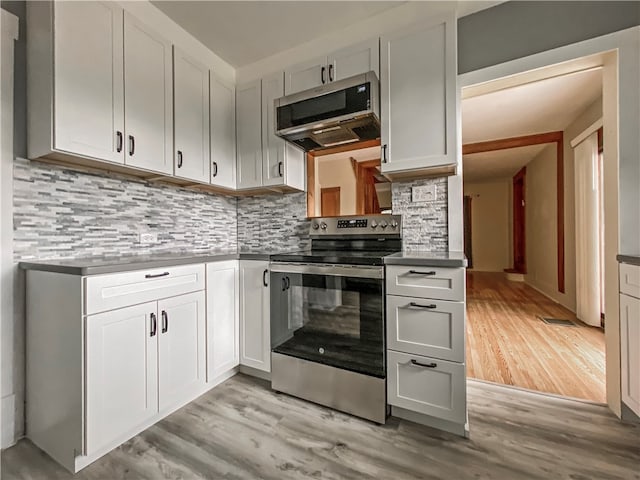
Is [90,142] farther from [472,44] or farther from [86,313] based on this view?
[472,44]

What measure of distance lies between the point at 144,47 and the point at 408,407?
2601 millimetres

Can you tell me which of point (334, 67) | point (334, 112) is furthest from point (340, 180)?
point (334, 67)

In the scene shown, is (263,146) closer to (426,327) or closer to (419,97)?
(419,97)

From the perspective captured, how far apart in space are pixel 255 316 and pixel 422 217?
1392 millimetres

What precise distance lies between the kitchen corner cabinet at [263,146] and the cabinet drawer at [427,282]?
1162 mm

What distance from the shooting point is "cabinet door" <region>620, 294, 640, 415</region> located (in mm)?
1420

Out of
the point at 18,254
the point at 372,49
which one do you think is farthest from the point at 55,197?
the point at 372,49

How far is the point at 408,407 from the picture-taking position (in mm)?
1497

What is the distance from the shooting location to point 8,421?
1374 millimetres

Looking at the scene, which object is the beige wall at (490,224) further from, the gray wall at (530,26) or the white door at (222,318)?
the white door at (222,318)

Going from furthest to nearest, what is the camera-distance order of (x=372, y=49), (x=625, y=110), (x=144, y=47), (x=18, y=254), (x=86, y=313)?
(x=372, y=49), (x=144, y=47), (x=625, y=110), (x=18, y=254), (x=86, y=313)

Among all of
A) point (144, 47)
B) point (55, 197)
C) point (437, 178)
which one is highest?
point (144, 47)

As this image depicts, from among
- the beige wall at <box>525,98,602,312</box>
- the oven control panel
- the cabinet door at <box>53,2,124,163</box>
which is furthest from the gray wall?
Result: the cabinet door at <box>53,2,124,163</box>

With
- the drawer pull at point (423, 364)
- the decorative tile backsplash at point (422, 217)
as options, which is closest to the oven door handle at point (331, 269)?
the drawer pull at point (423, 364)
